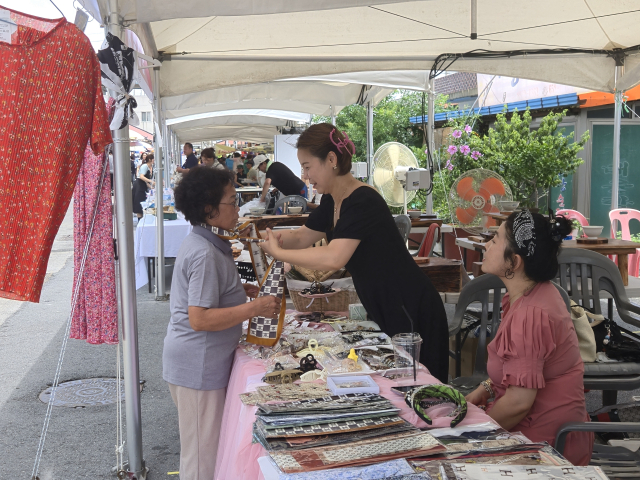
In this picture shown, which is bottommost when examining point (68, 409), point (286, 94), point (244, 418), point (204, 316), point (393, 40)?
point (68, 409)

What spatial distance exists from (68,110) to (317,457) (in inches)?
62.6

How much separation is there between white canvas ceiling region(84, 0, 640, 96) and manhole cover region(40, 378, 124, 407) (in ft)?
9.22

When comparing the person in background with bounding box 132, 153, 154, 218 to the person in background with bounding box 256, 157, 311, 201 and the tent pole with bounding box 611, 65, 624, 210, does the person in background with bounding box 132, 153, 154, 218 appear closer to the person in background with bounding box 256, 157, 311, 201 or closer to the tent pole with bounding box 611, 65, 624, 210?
the person in background with bounding box 256, 157, 311, 201

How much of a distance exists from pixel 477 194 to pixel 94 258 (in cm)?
467

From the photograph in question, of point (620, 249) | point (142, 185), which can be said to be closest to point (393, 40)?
point (620, 249)

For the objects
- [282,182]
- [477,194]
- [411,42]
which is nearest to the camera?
[411,42]

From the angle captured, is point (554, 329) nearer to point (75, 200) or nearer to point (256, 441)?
point (256, 441)

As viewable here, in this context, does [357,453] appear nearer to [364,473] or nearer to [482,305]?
[364,473]

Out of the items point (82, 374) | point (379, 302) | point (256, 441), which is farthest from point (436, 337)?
point (82, 374)

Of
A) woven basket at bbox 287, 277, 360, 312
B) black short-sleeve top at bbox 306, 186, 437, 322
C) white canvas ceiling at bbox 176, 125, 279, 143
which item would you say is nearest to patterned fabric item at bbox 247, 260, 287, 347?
black short-sleeve top at bbox 306, 186, 437, 322

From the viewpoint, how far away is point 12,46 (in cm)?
214

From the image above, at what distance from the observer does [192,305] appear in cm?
237

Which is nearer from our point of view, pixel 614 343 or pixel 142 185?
pixel 614 343

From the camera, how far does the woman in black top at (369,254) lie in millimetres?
2598
